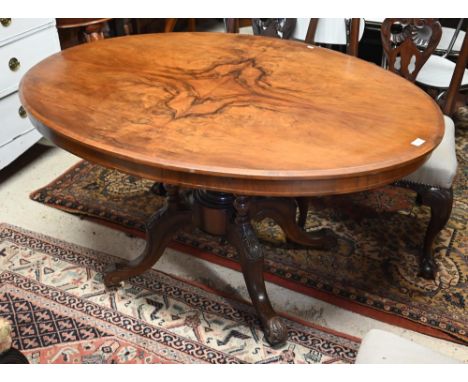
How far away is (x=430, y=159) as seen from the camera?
1.56 metres

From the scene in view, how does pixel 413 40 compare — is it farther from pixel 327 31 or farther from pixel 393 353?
pixel 393 353

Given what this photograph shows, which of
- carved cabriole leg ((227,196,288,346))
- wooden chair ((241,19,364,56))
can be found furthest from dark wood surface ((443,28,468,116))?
carved cabriole leg ((227,196,288,346))

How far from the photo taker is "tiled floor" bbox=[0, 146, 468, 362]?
1578mm

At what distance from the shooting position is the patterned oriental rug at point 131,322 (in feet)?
4.79

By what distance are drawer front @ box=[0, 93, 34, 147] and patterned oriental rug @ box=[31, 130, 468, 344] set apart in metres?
0.27

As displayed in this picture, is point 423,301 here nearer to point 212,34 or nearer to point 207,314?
point 207,314

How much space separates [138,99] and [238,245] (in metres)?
0.54

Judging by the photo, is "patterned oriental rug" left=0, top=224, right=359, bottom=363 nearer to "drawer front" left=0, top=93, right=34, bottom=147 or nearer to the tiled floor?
the tiled floor

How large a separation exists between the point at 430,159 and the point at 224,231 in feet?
2.26
